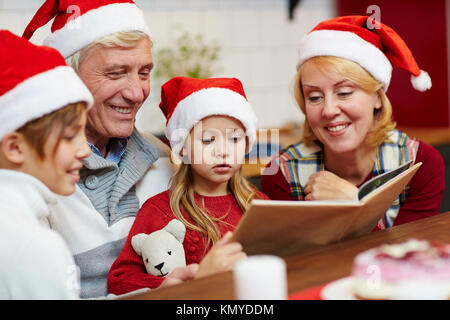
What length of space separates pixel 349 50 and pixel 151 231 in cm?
79

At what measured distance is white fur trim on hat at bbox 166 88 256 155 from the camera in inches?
59.1

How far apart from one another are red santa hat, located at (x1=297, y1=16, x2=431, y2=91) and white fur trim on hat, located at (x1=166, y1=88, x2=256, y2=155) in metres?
0.33

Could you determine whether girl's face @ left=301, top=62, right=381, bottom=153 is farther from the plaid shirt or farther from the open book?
the open book

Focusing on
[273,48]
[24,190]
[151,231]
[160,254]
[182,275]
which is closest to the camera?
[24,190]

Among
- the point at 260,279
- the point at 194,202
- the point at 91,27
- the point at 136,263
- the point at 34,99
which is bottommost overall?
the point at 136,263

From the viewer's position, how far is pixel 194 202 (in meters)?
1.52

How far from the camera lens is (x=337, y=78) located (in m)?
1.67

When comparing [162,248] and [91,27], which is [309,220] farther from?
[91,27]

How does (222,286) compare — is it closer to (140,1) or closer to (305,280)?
(305,280)

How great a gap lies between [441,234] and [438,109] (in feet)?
7.58

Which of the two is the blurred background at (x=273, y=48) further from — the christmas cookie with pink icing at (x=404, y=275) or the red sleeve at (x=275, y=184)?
the christmas cookie with pink icing at (x=404, y=275)

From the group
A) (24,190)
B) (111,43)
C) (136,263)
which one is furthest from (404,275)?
(111,43)

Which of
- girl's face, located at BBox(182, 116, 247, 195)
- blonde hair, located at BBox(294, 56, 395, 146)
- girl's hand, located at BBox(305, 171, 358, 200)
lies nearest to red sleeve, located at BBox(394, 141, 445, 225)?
blonde hair, located at BBox(294, 56, 395, 146)

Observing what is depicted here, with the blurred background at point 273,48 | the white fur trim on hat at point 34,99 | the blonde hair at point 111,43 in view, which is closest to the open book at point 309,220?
the white fur trim on hat at point 34,99
